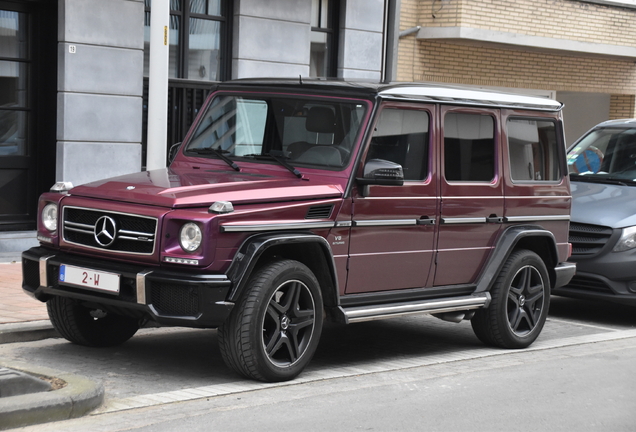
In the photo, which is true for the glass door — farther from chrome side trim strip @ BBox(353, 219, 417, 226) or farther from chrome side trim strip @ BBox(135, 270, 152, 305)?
chrome side trim strip @ BBox(135, 270, 152, 305)

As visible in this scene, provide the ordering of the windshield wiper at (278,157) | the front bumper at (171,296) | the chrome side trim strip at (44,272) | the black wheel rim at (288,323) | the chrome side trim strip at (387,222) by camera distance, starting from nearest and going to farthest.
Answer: the front bumper at (171,296) → the black wheel rim at (288,323) → the chrome side trim strip at (44,272) → the chrome side trim strip at (387,222) → the windshield wiper at (278,157)

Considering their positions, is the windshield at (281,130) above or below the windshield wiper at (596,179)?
above

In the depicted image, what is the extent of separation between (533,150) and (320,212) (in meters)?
2.74

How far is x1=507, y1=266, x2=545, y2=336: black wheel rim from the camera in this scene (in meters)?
8.38

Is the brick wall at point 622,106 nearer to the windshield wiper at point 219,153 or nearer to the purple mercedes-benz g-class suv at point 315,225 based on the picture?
the purple mercedes-benz g-class suv at point 315,225

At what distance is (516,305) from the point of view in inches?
331

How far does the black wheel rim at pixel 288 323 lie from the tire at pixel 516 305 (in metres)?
2.05

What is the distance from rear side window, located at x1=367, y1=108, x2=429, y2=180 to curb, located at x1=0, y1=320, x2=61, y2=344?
285cm

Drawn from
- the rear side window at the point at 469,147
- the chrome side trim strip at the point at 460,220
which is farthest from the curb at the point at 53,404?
the rear side window at the point at 469,147

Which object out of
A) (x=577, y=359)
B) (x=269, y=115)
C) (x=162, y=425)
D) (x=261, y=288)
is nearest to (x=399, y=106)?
(x=269, y=115)

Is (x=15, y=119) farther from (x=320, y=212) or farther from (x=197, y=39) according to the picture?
(x=320, y=212)

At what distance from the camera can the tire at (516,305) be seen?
26.8 feet

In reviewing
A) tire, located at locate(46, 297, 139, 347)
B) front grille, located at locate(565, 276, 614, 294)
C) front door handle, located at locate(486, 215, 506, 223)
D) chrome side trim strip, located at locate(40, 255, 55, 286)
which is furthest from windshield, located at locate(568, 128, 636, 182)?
chrome side trim strip, located at locate(40, 255, 55, 286)

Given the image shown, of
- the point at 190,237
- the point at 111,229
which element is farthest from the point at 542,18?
the point at 190,237
